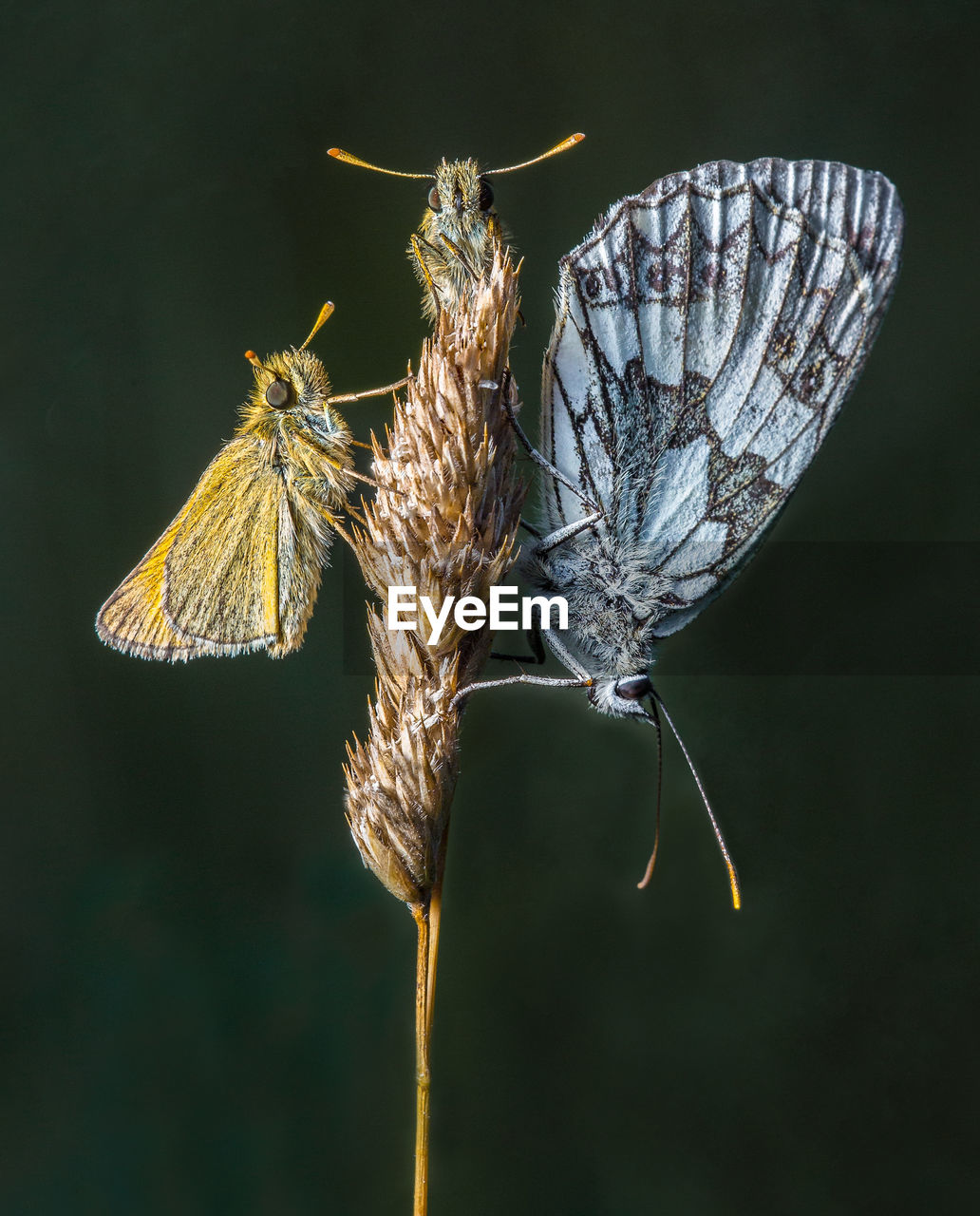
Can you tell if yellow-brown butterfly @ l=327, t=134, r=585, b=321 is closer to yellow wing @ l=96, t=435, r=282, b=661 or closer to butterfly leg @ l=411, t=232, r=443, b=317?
butterfly leg @ l=411, t=232, r=443, b=317

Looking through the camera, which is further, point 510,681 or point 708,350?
point 708,350

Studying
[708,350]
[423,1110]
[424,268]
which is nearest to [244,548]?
[424,268]

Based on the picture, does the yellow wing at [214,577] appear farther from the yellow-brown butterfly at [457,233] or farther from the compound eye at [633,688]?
the compound eye at [633,688]

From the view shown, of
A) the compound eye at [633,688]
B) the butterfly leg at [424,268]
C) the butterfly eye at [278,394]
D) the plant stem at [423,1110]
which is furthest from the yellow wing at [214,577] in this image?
the plant stem at [423,1110]

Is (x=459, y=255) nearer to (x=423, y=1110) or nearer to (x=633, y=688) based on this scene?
(x=633, y=688)

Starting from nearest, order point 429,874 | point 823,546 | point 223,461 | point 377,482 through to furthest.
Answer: point 429,874 < point 377,482 < point 223,461 < point 823,546

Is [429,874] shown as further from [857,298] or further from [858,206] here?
[858,206]

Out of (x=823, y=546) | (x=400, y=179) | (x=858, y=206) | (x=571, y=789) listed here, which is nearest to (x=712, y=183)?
(x=858, y=206)
